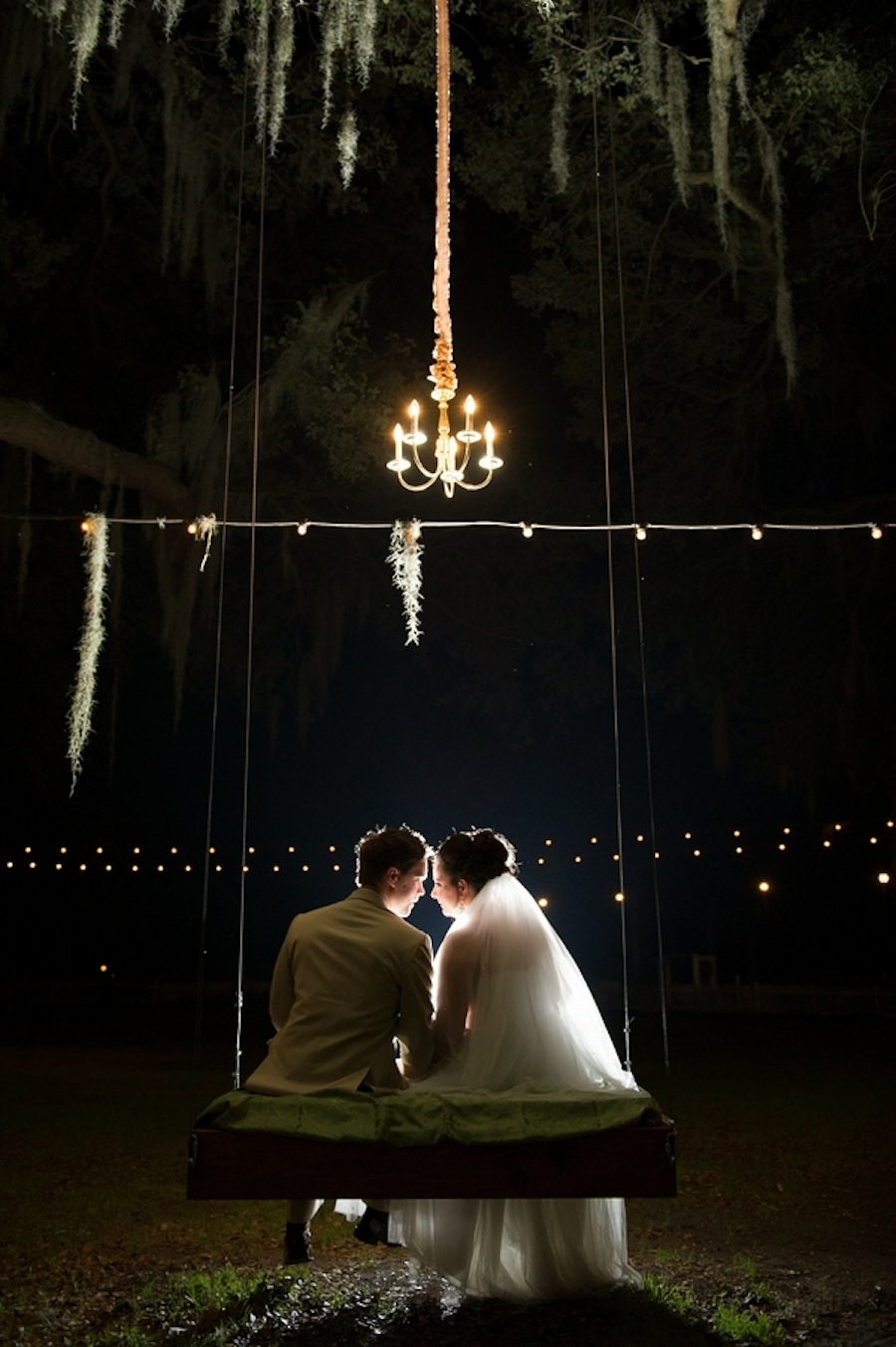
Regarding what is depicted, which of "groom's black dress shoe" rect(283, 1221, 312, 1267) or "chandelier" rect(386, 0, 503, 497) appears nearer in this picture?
"groom's black dress shoe" rect(283, 1221, 312, 1267)

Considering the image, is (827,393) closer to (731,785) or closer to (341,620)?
(341,620)

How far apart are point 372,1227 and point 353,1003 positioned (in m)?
0.64

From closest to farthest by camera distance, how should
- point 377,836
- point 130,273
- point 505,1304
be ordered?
point 505,1304 < point 377,836 < point 130,273

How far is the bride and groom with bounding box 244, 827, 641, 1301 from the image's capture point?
3.38 meters

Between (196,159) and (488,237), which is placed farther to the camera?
(488,237)

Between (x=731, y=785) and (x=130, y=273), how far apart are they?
13373 mm

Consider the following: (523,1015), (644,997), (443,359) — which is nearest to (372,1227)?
(523,1015)

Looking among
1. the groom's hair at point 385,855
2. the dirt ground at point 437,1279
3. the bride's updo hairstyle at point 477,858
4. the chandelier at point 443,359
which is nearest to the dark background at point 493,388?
the chandelier at point 443,359

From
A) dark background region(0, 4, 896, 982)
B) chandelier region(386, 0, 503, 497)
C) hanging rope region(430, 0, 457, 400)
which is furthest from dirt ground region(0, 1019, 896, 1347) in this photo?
dark background region(0, 4, 896, 982)

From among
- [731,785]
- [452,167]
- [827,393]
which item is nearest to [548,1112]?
[452,167]

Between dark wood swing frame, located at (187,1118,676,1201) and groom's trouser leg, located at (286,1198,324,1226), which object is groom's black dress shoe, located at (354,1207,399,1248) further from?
dark wood swing frame, located at (187,1118,676,1201)

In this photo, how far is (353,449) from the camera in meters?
9.59

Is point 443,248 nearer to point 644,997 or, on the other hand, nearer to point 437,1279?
point 437,1279

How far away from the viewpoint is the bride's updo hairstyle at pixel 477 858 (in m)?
3.71
